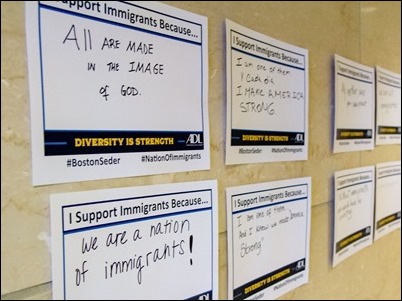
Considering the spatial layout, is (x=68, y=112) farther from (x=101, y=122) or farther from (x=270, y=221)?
(x=270, y=221)

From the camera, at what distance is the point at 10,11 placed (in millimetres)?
360

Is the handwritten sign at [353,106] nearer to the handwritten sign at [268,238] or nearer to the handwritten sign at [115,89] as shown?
the handwritten sign at [268,238]

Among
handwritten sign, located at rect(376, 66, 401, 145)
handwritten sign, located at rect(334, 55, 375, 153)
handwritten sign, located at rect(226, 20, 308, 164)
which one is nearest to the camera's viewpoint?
handwritten sign, located at rect(226, 20, 308, 164)

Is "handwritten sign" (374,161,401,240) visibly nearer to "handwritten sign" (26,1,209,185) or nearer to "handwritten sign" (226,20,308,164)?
"handwritten sign" (226,20,308,164)

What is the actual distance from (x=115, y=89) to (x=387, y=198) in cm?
94

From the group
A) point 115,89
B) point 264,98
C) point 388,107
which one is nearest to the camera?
point 115,89

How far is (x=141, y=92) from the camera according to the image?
1.49 feet

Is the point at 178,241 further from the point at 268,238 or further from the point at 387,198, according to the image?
the point at 387,198

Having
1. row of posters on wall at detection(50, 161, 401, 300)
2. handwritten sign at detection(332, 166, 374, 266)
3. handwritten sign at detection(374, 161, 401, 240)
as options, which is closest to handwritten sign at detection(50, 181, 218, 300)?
row of posters on wall at detection(50, 161, 401, 300)

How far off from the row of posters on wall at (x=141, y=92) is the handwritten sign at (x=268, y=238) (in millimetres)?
66

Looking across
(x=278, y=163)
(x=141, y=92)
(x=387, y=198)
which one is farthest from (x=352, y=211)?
(x=141, y=92)

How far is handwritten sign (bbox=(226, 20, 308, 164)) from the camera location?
570mm

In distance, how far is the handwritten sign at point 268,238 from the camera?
0.59m

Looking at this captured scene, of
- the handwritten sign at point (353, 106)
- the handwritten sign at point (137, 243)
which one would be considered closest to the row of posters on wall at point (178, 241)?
the handwritten sign at point (137, 243)
